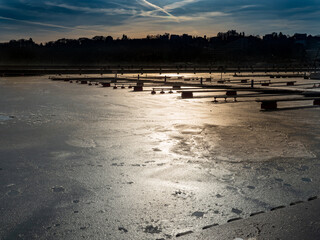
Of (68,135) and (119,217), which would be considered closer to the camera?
(119,217)

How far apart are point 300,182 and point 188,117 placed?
7.19 m

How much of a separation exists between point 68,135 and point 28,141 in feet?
3.25

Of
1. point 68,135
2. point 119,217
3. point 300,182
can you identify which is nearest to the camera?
point 119,217

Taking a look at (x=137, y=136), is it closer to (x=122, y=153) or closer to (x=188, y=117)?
(x=122, y=153)

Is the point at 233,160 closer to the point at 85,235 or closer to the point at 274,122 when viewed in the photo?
the point at 85,235

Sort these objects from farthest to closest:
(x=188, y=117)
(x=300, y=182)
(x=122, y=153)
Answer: (x=188, y=117) < (x=122, y=153) < (x=300, y=182)

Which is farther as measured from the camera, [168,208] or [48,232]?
[168,208]

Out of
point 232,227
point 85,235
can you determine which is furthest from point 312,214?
point 85,235

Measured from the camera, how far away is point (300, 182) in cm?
522

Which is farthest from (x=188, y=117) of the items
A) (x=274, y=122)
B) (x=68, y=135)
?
(x=68, y=135)

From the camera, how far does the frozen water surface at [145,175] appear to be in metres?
3.95

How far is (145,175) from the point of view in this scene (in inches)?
219

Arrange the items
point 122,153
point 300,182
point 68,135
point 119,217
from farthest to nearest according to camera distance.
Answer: point 68,135 < point 122,153 < point 300,182 < point 119,217

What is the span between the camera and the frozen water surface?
395 cm
